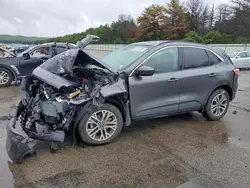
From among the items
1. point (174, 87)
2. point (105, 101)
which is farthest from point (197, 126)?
point (105, 101)

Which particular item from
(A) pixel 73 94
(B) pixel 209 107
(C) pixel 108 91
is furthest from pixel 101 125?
(B) pixel 209 107

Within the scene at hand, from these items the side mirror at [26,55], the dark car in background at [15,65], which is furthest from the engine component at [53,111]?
the side mirror at [26,55]

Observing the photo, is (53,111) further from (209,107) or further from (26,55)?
(26,55)

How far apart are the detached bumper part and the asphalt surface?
0.39 feet

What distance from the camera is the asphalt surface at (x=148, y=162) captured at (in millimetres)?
3289

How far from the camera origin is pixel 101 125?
4.26 meters

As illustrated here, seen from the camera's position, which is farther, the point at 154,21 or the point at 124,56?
the point at 154,21

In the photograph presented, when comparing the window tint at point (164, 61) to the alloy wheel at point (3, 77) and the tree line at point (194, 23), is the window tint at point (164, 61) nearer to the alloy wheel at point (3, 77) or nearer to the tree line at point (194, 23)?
the alloy wheel at point (3, 77)

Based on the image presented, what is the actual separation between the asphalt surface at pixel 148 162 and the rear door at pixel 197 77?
540 millimetres

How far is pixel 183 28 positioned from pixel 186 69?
46399mm

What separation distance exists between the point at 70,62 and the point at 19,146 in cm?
148

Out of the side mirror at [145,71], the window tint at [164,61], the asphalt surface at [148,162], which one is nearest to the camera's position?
the asphalt surface at [148,162]

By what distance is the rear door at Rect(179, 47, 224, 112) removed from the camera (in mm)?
5141

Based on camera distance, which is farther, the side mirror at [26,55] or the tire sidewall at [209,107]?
the side mirror at [26,55]
